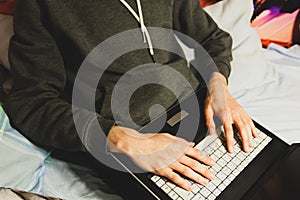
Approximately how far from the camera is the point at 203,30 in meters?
1.03

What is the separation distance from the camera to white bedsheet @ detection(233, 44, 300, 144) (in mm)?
1021

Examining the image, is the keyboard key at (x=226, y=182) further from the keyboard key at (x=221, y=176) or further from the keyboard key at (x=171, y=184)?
the keyboard key at (x=171, y=184)

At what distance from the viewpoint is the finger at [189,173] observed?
710 mm

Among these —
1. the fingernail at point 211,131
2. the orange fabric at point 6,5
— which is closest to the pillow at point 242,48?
the fingernail at point 211,131

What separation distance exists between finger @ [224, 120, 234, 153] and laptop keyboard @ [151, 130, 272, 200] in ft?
0.04

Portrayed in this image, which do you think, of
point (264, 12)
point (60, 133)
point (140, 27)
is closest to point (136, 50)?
point (140, 27)

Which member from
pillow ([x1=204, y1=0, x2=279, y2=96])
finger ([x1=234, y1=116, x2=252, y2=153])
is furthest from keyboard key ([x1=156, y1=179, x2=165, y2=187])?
pillow ([x1=204, y1=0, x2=279, y2=96])

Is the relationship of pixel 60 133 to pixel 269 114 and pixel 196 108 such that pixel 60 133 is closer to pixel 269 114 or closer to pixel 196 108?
pixel 196 108

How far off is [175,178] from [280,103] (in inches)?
22.2

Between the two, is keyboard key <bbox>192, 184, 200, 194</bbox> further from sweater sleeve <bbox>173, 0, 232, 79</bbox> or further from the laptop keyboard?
sweater sleeve <bbox>173, 0, 232, 79</bbox>

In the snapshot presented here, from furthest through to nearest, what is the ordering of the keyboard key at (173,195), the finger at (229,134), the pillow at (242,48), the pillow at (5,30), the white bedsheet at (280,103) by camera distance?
the pillow at (242,48), the white bedsheet at (280,103), the pillow at (5,30), the finger at (229,134), the keyboard key at (173,195)

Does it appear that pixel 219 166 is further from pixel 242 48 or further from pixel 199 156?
pixel 242 48

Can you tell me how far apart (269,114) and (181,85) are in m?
0.33

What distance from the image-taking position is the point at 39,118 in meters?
0.78
